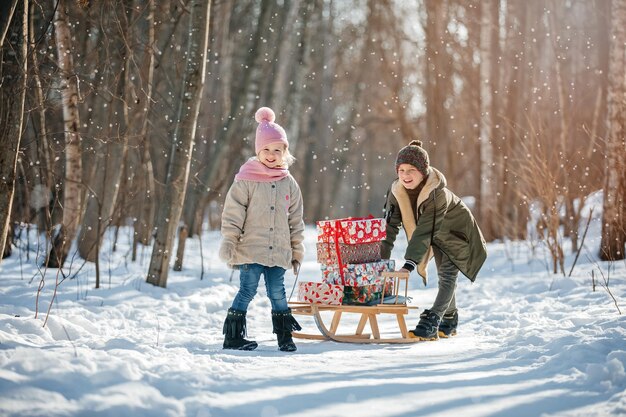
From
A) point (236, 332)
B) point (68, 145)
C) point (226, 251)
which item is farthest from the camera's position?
point (68, 145)

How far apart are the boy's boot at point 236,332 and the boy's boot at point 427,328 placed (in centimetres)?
154

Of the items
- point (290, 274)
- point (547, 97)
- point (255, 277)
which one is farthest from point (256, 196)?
point (547, 97)

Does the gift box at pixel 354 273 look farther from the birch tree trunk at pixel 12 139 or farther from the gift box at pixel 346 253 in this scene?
the birch tree trunk at pixel 12 139

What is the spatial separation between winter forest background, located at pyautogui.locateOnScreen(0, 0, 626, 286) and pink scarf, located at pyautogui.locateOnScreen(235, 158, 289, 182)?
1701 millimetres

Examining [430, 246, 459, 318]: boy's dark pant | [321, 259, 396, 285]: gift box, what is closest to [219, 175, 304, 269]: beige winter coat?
[321, 259, 396, 285]: gift box

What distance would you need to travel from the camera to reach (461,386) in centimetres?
407

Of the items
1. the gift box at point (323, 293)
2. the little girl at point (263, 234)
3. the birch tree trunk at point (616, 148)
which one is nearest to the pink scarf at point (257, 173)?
the little girl at point (263, 234)

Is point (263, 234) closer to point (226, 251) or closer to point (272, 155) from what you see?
point (226, 251)

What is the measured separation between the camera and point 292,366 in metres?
4.57

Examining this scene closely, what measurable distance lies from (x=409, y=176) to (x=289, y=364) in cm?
229

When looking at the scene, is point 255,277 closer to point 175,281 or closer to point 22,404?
point 22,404

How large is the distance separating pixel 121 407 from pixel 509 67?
17.0 m

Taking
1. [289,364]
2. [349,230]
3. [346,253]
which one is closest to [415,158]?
[349,230]

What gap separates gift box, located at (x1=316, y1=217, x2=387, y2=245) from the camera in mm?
5867
